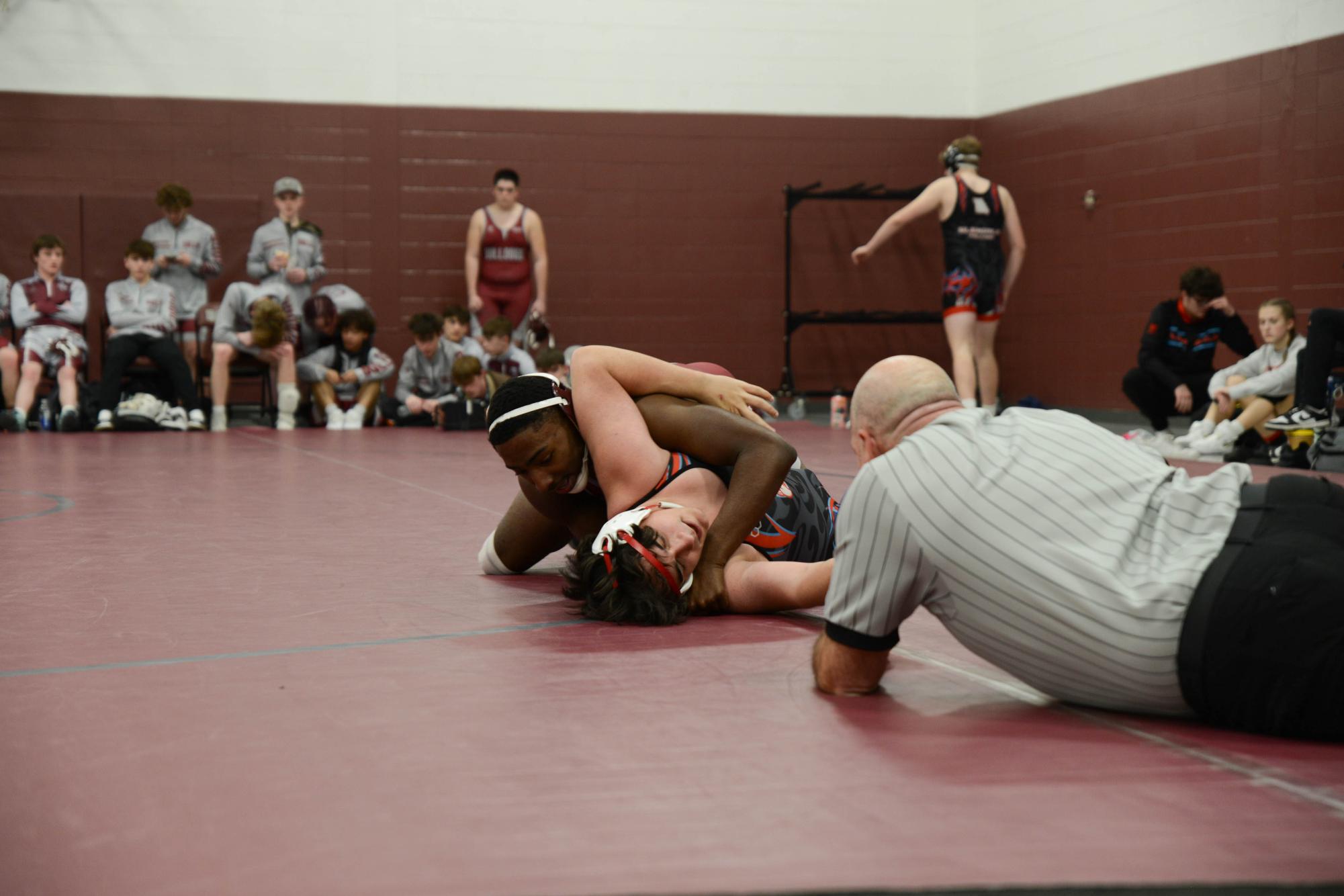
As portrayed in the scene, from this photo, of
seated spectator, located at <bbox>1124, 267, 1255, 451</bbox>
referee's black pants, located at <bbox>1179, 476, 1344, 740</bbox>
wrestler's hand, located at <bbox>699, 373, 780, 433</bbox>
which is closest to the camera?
referee's black pants, located at <bbox>1179, 476, 1344, 740</bbox>

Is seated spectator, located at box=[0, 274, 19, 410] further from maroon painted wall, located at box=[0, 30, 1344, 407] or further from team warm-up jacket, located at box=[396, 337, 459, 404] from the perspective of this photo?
team warm-up jacket, located at box=[396, 337, 459, 404]

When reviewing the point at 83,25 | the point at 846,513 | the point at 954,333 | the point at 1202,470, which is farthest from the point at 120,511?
the point at 83,25

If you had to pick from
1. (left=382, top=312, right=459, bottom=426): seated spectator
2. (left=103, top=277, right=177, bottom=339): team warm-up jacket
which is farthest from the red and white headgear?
(left=103, top=277, right=177, bottom=339): team warm-up jacket

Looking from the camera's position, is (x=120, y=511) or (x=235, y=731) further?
(x=120, y=511)

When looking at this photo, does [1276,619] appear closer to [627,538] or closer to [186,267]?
[627,538]

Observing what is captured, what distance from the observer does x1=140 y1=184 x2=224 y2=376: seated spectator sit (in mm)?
9750

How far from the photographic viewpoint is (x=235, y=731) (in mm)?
1939

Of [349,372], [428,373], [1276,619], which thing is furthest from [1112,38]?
[1276,619]

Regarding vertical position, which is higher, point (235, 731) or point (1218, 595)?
point (1218, 595)

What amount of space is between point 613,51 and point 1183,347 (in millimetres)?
5418

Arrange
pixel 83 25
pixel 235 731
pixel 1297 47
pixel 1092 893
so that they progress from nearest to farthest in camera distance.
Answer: pixel 1092 893
pixel 235 731
pixel 1297 47
pixel 83 25

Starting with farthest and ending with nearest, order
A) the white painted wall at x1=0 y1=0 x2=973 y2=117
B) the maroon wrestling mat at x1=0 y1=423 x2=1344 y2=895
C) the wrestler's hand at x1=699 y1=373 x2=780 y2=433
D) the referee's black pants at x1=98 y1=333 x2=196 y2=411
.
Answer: the white painted wall at x1=0 y1=0 x2=973 y2=117, the referee's black pants at x1=98 y1=333 x2=196 y2=411, the wrestler's hand at x1=699 y1=373 x2=780 y2=433, the maroon wrestling mat at x1=0 y1=423 x2=1344 y2=895

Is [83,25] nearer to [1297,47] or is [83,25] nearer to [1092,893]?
[1297,47]

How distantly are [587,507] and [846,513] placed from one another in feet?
3.92
